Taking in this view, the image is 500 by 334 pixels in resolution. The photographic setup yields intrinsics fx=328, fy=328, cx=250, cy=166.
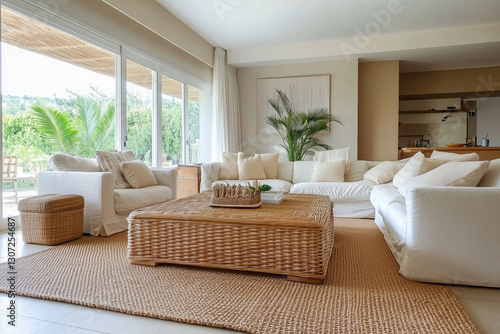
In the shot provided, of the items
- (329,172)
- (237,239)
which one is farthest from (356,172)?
(237,239)

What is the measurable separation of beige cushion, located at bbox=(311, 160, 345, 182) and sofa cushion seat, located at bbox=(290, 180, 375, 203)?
7.5 inches

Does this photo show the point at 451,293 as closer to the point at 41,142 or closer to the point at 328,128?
the point at 41,142

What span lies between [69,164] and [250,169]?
83.7 inches

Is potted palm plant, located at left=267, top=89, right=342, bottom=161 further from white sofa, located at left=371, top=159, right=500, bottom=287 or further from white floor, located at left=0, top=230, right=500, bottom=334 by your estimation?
white floor, located at left=0, top=230, right=500, bottom=334

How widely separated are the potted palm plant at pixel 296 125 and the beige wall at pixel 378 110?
27.3 inches

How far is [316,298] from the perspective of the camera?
1604 millimetres

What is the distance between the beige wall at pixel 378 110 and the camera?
6180 millimetres

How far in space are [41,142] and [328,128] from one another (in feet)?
15.2

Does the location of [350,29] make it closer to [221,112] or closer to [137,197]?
[221,112]

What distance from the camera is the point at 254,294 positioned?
5.41ft

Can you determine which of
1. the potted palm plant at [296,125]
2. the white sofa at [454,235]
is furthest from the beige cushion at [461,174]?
the potted palm plant at [296,125]

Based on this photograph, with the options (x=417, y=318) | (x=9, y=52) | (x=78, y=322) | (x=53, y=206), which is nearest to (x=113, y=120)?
(x=9, y=52)

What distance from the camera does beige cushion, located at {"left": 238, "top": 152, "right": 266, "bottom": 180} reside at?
4.33 m

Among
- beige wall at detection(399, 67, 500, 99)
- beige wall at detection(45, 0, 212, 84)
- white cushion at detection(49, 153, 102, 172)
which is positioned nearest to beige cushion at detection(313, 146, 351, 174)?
beige wall at detection(45, 0, 212, 84)
